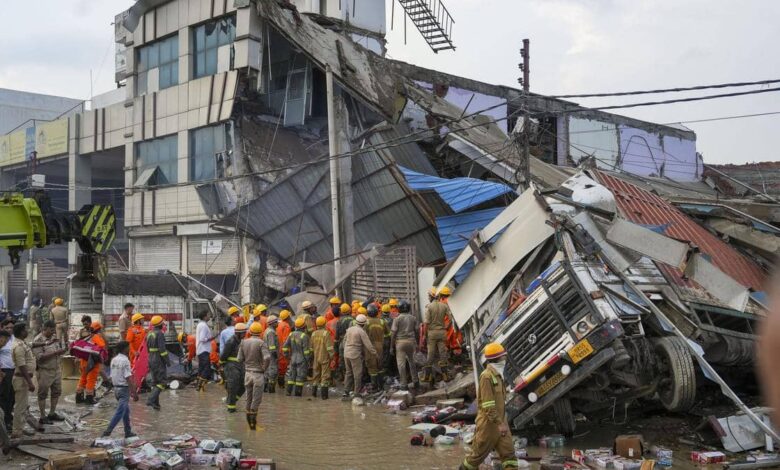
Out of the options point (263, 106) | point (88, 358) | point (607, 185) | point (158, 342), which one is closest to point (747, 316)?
point (607, 185)

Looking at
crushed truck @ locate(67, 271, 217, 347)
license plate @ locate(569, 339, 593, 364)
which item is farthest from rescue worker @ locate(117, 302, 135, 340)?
license plate @ locate(569, 339, 593, 364)

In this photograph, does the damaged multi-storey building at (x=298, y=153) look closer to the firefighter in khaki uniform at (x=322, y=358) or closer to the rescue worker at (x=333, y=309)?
the rescue worker at (x=333, y=309)

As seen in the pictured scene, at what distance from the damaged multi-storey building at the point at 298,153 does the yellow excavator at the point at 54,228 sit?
22.7 feet

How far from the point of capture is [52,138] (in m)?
31.4

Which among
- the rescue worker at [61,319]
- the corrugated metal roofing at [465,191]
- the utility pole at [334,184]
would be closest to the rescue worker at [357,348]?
the utility pole at [334,184]

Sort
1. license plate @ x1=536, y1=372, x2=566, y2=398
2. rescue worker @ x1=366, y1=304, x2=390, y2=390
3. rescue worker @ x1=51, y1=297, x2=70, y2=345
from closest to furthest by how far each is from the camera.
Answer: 1. license plate @ x1=536, y1=372, x2=566, y2=398
2. rescue worker @ x1=366, y1=304, x2=390, y2=390
3. rescue worker @ x1=51, y1=297, x2=70, y2=345

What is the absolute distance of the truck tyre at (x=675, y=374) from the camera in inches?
369

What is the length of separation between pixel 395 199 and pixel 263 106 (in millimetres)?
5835

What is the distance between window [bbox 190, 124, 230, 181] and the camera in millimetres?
23359

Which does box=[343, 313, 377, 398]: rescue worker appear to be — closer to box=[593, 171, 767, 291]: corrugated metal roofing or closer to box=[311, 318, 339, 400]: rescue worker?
box=[311, 318, 339, 400]: rescue worker

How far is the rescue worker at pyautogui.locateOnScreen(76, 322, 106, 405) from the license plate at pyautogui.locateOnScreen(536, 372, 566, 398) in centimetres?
835

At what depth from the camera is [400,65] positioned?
83.0ft

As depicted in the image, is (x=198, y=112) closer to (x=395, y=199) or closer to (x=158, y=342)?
(x=395, y=199)

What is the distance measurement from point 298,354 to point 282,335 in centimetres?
113
